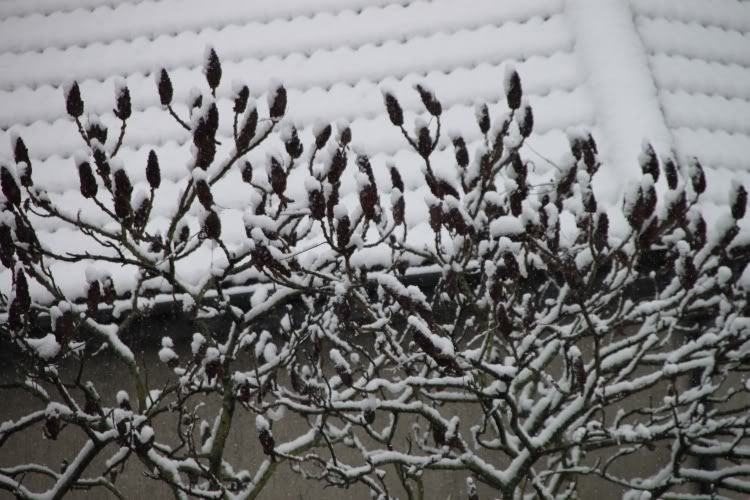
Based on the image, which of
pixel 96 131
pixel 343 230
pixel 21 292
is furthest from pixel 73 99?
pixel 343 230

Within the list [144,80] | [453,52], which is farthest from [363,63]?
[144,80]

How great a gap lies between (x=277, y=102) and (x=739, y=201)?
1545mm

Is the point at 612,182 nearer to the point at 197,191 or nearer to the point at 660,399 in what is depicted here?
the point at 660,399

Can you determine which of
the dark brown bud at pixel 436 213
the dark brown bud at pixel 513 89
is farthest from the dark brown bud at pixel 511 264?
the dark brown bud at pixel 513 89

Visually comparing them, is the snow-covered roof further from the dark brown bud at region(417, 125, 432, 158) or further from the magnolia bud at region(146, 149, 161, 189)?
the magnolia bud at region(146, 149, 161, 189)

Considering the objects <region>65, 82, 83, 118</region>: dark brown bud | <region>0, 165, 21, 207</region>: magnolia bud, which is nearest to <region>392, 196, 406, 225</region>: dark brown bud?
<region>65, 82, 83, 118</region>: dark brown bud

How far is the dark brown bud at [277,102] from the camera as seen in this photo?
2394 mm

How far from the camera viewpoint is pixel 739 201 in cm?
223

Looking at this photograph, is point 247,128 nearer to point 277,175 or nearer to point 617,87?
point 277,175

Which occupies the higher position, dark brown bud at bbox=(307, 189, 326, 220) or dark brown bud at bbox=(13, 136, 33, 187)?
dark brown bud at bbox=(307, 189, 326, 220)

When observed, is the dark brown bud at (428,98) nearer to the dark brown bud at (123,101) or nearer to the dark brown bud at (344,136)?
the dark brown bud at (344,136)

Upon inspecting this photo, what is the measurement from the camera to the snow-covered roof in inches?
159

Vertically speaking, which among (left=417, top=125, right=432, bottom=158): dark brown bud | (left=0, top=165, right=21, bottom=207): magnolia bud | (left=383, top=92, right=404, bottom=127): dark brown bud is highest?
(left=383, top=92, right=404, bottom=127): dark brown bud

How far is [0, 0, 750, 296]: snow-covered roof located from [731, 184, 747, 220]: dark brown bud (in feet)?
4.70
